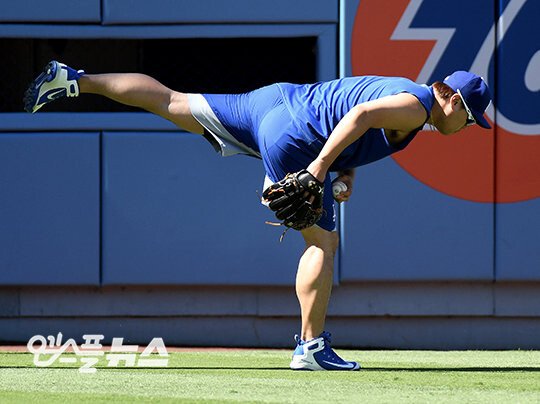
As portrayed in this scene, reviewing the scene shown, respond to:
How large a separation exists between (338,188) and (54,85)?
1496mm

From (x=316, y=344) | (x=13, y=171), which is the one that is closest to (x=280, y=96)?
(x=316, y=344)

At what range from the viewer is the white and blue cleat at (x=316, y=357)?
5.63 meters

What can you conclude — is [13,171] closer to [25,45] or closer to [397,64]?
[25,45]

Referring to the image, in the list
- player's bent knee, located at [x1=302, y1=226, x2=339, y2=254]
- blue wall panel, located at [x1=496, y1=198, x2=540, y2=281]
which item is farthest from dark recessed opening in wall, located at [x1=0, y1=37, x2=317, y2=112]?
player's bent knee, located at [x1=302, y1=226, x2=339, y2=254]

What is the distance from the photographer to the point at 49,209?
756cm

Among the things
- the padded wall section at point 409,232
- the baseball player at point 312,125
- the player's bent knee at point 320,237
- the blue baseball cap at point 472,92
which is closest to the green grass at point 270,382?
the baseball player at point 312,125

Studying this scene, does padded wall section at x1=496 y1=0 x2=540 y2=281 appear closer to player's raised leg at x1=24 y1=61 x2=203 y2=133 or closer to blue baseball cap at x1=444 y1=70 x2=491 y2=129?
blue baseball cap at x1=444 y1=70 x2=491 y2=129

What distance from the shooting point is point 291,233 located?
24.6 feet

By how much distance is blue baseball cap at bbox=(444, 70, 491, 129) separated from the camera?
213 inches

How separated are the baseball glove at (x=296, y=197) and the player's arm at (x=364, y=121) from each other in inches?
2.2

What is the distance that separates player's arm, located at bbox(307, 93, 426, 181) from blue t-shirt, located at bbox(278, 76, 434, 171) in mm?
175

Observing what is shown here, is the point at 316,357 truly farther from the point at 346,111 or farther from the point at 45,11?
the point at 45,11

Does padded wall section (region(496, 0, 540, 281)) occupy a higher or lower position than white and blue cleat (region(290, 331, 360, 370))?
higher

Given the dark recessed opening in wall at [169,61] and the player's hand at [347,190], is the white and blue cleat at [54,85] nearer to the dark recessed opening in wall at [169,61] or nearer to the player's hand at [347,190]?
the player's hand at [347,190]
